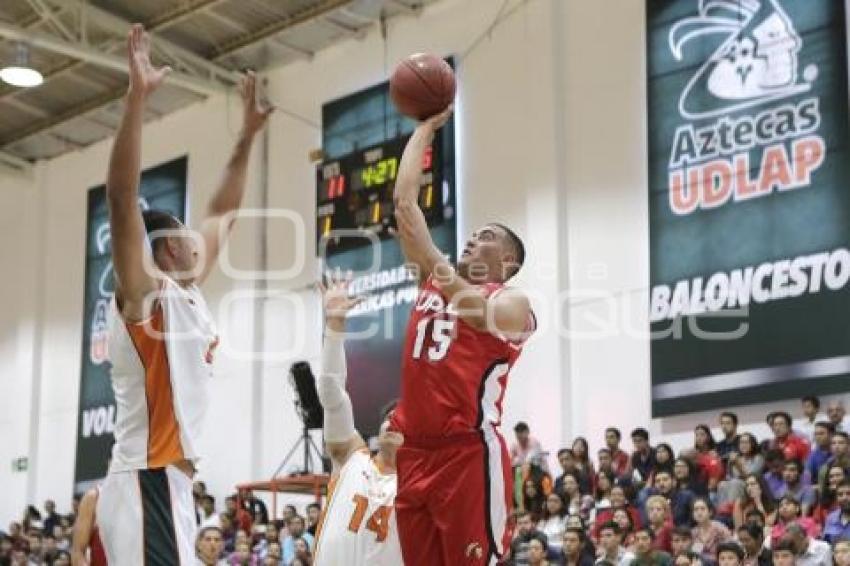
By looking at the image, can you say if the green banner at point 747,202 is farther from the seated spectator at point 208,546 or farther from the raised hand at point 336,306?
the raised hand at point 336,306

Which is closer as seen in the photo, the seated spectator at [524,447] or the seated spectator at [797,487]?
the seated spectator at [797,487]

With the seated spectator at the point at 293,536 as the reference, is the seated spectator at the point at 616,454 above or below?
above

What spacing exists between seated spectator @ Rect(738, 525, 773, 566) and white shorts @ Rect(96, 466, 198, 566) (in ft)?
24.9

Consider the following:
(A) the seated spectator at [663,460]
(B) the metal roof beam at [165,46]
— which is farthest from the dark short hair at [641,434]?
(B) the metal roof beam at [165,46]

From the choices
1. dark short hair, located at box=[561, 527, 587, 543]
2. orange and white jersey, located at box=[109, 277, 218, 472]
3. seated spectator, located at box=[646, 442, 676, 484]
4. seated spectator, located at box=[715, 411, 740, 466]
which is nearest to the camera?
orange and white jersey, located at box=[109, 277, 218, 472]

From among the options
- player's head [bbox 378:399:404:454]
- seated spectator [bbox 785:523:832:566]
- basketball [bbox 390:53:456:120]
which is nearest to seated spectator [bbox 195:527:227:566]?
Result: seated spectator [bbox 785:523:832:566]

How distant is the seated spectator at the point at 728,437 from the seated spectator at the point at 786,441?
0.42m

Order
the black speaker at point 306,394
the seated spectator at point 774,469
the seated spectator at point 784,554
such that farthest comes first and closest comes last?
the black speaker at point 306,394, the seated spectator at point 774,469, the seated spectator at point 784,554

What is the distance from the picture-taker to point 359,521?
644 centimetres

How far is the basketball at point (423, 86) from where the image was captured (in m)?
5.73

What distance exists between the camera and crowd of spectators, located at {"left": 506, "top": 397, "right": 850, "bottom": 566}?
37.7 ft

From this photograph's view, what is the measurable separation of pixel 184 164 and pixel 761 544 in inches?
519

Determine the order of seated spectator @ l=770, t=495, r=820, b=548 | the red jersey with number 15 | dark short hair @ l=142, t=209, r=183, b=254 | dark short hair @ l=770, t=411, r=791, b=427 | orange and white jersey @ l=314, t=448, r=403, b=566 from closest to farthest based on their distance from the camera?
dark short hair @ l=142, t=209, r=183, b=254, the red jersey with number 15, orange and white jersey @ l=314, t=448, r=403, b=566, seated spectator @ l=770, t=495, r=820, b=548, dark short hair @ l=770, t=411, r=791, b=427

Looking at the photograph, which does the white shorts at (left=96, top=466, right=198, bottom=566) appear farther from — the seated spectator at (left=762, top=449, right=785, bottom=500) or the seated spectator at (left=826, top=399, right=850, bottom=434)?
the seated spectator at (left=826, top=399, right=850, bottom=434)
